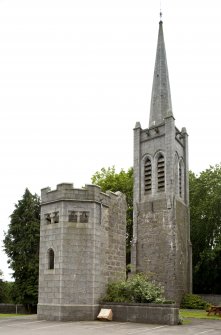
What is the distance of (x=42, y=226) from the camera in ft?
62.4

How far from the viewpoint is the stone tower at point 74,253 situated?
56.7 ft

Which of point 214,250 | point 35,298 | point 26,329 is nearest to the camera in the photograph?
point 26,329

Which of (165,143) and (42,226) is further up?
(165,143)

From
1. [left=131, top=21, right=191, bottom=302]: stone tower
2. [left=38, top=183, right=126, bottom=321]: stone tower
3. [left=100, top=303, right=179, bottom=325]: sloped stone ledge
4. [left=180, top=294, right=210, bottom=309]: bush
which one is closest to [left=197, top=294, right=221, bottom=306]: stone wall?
[left=180, top=294, right=210, bottom=309]: bush

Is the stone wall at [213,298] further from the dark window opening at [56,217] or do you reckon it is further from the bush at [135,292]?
the dark window opening at [56,217]

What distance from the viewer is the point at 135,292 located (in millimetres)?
17453

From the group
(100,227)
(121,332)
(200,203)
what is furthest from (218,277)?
(121,332)

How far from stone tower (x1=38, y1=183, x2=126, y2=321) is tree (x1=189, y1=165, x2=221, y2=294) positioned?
2194cm

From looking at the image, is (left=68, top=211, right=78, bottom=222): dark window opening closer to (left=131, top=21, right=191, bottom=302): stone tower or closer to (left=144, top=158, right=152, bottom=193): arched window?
(left=131, top=21, right=191, bottom=302): stone tower

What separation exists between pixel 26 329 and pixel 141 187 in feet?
81.3

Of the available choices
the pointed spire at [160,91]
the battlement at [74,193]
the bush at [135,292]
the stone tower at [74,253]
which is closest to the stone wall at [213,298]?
the pointed spire at [160,91]

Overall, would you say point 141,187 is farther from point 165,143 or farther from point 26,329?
point 26,329

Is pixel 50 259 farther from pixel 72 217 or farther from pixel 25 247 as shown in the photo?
pixel 25 247

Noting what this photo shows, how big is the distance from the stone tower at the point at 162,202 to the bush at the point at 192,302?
694 mm
